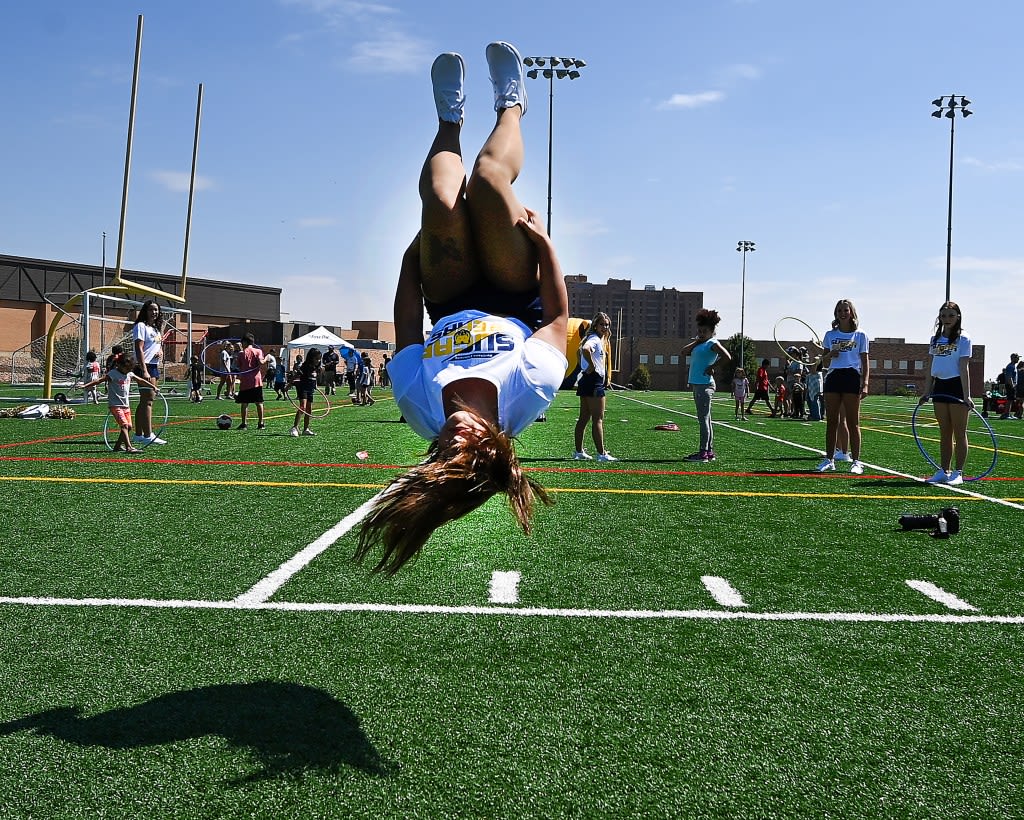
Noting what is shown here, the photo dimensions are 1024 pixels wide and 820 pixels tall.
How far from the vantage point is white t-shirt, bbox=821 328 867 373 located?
1097 cm

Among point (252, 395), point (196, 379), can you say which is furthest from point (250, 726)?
point (196, 379)

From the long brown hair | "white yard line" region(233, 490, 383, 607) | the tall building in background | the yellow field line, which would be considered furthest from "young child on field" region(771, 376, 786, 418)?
the tall building in background

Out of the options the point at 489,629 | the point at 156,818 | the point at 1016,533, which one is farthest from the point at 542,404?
the point at 1016,533

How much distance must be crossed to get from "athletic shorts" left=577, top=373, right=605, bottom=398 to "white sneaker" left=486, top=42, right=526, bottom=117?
27.3 ft

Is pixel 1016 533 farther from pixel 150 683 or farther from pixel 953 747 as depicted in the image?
pixel 150 683

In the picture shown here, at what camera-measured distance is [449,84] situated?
160 inches

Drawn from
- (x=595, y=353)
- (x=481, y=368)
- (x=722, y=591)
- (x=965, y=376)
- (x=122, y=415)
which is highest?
(x=595, y=353)

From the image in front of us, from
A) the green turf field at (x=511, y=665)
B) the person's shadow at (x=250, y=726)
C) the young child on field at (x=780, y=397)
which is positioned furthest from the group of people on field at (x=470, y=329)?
the young child on field at (x=780, y=397)

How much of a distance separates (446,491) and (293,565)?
11.7ft

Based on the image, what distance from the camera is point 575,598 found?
529 centimetres

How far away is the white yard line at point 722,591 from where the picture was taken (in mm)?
5195

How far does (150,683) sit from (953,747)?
330cm

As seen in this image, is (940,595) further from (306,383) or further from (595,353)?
(306,383)

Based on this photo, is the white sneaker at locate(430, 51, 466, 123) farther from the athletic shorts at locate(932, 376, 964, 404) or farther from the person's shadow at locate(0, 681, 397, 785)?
the athletic shorts at locate(932, 376, 964, 404)
